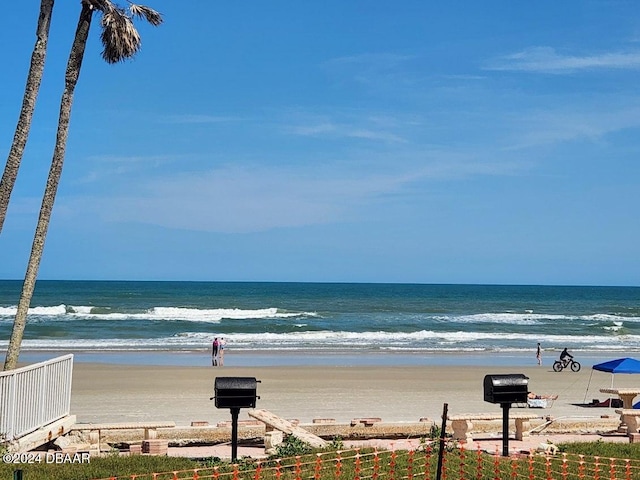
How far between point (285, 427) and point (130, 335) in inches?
1473

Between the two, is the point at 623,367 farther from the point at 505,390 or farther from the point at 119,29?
the point at 119,29

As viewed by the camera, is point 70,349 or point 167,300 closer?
point 70,349

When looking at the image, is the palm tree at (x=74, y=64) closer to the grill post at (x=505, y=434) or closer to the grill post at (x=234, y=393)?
the grill post at (x=234, y=393)

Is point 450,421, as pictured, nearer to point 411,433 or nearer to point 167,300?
point 411,433

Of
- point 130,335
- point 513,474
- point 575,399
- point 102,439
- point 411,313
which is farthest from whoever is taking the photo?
point 411,313

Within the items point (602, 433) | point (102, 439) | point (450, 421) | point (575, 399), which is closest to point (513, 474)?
point (450, 421)

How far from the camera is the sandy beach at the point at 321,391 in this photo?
17578 mm

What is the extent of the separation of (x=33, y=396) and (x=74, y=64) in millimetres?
5610

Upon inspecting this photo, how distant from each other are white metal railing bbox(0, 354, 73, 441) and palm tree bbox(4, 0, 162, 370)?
106 cm

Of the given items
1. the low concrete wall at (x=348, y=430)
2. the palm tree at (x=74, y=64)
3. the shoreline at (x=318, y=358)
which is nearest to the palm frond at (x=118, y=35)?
the palm tree at (x=74, y=64)

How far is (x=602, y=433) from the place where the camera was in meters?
14.1

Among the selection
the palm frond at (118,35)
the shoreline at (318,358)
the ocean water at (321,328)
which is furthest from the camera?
the ocean water at (321,328)

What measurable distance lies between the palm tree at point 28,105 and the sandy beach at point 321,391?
5.71 m

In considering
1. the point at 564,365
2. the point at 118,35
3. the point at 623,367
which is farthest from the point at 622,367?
the point at 118,35
